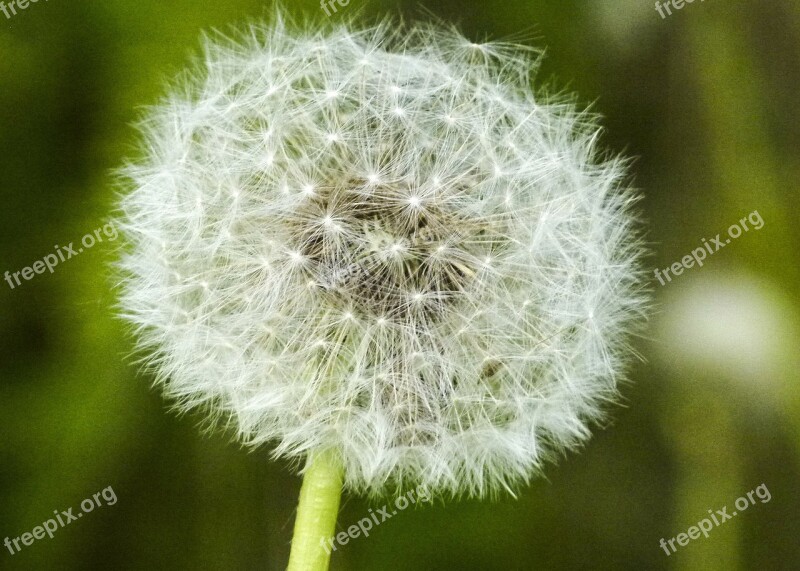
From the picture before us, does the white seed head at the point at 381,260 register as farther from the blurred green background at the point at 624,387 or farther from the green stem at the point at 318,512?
the blurred green background at the point at 624,387

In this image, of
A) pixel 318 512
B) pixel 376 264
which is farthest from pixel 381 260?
pixel 318 512

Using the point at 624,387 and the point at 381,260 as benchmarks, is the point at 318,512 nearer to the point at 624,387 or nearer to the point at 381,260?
the point at 381,260

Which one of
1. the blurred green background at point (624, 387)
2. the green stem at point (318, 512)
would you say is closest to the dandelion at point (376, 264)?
the green stem at point (318, 512)

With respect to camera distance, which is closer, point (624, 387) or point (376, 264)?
point (376, 264)

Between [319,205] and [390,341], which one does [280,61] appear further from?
[390,341]

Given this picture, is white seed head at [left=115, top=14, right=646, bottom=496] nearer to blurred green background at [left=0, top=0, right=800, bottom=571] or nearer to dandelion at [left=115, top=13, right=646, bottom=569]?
dandelion at [left=115, top=13, right=646, bottom=569]
